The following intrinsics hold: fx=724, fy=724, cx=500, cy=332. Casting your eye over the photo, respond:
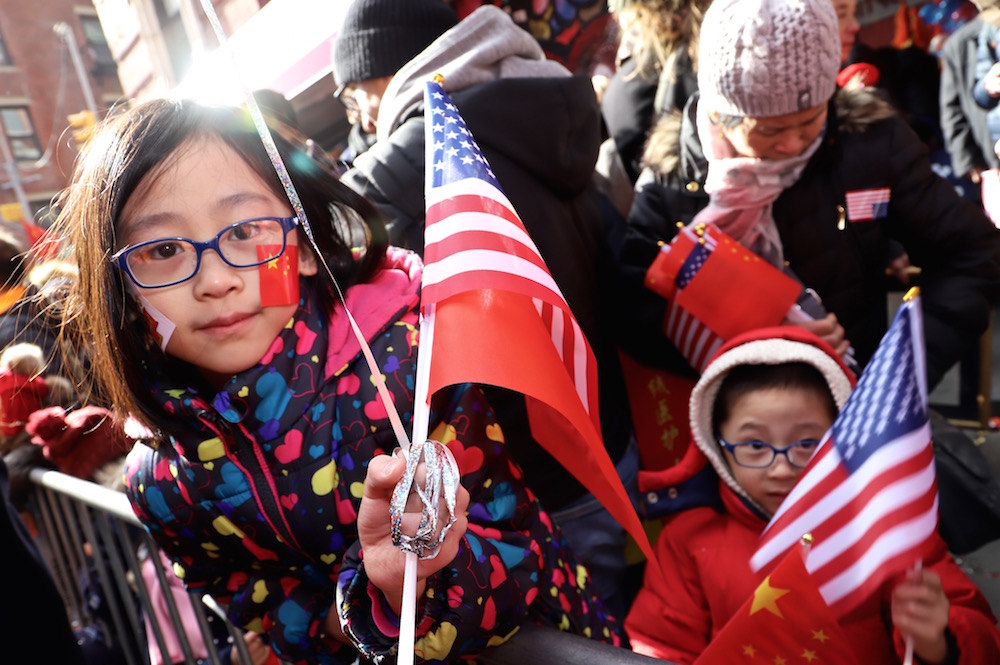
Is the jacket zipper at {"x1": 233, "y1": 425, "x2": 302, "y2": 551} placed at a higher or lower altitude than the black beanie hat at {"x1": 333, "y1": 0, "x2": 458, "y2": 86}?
lower

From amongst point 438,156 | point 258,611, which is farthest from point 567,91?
point 258,611

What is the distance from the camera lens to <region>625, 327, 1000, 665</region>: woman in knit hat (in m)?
1.74

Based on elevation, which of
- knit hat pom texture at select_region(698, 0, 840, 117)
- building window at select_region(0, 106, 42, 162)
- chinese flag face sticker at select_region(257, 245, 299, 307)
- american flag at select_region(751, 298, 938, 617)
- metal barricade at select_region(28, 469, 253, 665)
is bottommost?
building window at select_region(0, 106, 42, 162)

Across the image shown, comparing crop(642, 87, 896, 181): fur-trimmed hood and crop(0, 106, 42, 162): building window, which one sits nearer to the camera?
crop(642, 87, 896, 181): fur-trimmed hood

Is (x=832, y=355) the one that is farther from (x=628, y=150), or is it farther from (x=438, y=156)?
(x=628, y=150)

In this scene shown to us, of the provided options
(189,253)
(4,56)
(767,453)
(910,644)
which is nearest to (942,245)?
(767,453)

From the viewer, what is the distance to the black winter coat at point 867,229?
2051 millimetres

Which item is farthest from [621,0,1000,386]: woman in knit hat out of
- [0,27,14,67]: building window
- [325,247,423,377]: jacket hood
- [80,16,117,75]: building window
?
[80,16,117,75]: building window

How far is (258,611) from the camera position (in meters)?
1.46

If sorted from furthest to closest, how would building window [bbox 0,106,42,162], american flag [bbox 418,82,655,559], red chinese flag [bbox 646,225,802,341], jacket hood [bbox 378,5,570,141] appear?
building window [bbox 0,106,42,162] → red chinese flag [bbox 646,225,802,341] → jacket hood [bbox 378,5,570,141] → american flag [bbox 418,82,655,559]

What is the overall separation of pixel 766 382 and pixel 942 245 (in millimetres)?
762

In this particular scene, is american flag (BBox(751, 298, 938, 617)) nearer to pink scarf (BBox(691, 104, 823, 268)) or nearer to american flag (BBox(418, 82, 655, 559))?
american flag (BBox(418, 82, 655, 559))

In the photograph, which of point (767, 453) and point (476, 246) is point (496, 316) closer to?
point (476, 246)

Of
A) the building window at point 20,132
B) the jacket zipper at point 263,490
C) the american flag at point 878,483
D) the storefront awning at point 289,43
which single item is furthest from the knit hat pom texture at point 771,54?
the building window at point 20,132
